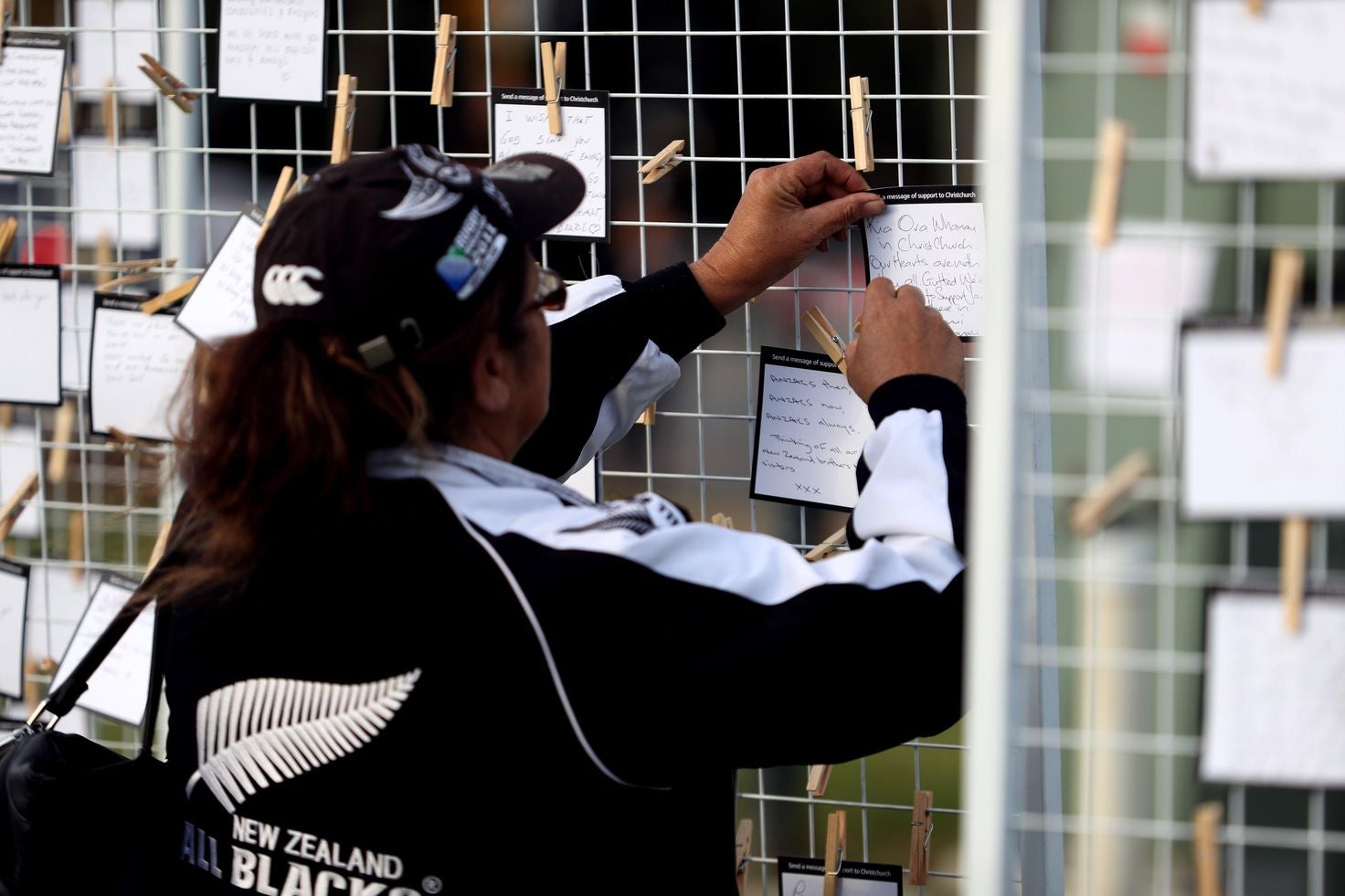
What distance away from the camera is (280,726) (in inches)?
43.9

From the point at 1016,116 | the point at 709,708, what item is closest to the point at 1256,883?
the point at 709,708

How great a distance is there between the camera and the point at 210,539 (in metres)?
1.13

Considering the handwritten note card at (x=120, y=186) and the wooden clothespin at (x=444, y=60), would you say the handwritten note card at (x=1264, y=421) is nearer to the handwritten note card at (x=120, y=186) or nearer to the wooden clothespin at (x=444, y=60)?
the wooden clothespin at (x=444, y=60)

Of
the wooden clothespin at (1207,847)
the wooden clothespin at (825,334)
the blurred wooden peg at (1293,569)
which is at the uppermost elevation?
the wooden clothespin at (825,334)

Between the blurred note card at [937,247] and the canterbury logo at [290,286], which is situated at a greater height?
the blurred note card at [937,247]

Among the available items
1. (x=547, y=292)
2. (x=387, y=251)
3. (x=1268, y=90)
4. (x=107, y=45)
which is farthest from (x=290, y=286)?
(x=107, y=45)

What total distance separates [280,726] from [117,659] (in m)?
1.10

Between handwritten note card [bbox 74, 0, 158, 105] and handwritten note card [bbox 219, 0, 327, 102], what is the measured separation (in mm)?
204

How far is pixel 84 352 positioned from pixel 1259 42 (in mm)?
2008

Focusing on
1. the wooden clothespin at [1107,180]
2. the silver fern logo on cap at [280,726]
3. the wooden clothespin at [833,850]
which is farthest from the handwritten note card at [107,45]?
the wooden clothespin at [1107,180]

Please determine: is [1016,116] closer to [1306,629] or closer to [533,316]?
[1306,629]

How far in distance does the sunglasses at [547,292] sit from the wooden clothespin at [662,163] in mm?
537

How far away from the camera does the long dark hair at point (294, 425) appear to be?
1079mm

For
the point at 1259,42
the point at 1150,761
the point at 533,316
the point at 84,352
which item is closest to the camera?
the point at 1259,42
